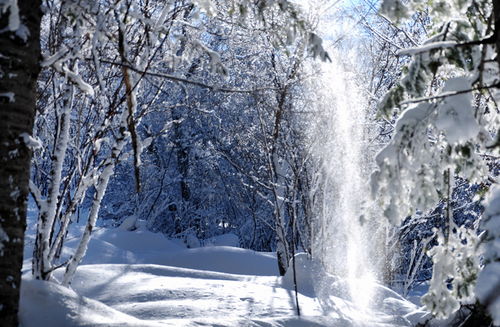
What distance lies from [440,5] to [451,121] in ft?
3.46

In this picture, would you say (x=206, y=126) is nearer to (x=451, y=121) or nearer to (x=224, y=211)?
(x=224, y=211)

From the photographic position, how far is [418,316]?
17.5 ft

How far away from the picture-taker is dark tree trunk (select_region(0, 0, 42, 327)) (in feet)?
8.16

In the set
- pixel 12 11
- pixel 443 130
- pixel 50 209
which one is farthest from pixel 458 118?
pixel 50 209

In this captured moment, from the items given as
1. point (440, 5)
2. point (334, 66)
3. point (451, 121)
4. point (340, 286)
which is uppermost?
point (334, 66)

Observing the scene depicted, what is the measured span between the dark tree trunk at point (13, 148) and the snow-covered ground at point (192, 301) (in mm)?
692

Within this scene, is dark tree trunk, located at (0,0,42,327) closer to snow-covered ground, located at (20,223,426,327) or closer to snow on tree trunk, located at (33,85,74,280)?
snow-covered ground, located at (20,223,426,327)

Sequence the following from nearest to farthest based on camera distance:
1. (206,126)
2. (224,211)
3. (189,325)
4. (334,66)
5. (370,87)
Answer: (189,325)
(334,66)
(370,87)
(206,126)
(224,211)

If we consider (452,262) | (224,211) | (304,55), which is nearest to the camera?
(452,262)

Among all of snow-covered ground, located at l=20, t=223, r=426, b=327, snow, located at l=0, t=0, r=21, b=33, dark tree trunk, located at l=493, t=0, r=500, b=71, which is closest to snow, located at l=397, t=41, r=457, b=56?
dark tree trunk, located at l=493, t=0, r=500, b=71

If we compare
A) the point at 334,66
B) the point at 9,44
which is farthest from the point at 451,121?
the point at 334,66

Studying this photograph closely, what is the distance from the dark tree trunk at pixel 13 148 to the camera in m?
2.49

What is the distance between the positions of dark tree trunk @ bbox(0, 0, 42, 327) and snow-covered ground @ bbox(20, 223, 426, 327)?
0.69m

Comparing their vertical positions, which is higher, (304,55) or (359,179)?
(304,55)
